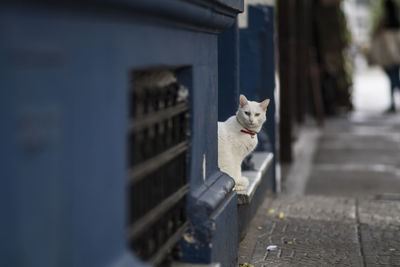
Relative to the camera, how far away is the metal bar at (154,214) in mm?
2646

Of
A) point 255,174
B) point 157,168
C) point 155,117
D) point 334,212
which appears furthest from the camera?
point 334,212

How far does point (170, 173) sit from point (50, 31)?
4.85 ft

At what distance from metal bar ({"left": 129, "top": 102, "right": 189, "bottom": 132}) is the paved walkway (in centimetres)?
175

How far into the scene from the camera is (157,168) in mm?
2992

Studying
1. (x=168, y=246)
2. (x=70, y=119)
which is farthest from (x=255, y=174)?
(x=70, y=119)

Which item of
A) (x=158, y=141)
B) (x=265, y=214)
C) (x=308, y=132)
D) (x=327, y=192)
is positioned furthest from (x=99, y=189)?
(x=308, y=132)

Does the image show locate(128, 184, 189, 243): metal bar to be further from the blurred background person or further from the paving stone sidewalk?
the blurred background person

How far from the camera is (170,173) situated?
3.19 m

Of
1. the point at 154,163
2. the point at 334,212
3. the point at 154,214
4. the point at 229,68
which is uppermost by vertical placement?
the point at 229,68

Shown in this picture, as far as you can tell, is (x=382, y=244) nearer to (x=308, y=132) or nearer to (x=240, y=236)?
(x=240, y=236)

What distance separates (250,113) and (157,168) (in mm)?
2045

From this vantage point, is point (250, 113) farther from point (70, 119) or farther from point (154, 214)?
point (70, 119)

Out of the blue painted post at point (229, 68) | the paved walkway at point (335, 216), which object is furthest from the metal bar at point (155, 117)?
the blue painted post at point (229, 68)

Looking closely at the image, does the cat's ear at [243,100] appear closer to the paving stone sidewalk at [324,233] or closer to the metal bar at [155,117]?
the paving stone sidewalk at [324,233]
